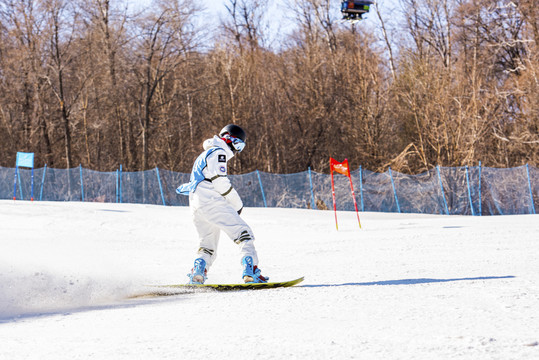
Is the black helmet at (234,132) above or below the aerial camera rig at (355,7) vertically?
below

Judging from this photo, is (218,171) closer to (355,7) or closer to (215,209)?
(215,209)

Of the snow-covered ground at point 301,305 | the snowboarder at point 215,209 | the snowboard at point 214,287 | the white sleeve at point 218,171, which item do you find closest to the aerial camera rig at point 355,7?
the snow-covered ground at point 301,305

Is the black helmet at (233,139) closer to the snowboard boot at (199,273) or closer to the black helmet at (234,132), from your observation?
the black helmet at (234,132)

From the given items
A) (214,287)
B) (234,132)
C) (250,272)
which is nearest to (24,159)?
(234,132)

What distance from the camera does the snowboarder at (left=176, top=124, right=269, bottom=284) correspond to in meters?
6.11

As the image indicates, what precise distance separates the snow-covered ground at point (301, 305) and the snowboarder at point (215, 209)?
475mm

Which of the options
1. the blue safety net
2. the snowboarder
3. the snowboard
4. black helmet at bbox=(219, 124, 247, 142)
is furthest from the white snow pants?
the blue safety net

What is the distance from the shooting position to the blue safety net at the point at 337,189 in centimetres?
2294

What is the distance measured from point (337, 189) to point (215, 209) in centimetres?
1930

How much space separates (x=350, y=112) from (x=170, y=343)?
28.2 m

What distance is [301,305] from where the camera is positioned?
457 centimetres

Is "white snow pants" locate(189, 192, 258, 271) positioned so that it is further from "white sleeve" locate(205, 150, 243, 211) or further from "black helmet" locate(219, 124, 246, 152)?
"black helmet" locate(219, 124, 246, 152)

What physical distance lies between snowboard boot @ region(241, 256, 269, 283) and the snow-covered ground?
40 centimetres

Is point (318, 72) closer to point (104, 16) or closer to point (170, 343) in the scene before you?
point (104, 16)
